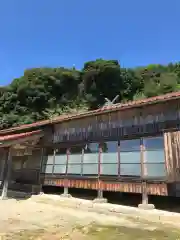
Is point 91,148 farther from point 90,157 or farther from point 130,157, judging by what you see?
point 130,157

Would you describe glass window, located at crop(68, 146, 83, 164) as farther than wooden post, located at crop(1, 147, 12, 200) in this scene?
No

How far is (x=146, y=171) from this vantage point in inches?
397

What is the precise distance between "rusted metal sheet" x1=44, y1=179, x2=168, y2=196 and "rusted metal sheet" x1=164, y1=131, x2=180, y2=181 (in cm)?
66

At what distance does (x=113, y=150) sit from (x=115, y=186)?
5.53 feet

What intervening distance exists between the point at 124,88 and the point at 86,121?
35548mm

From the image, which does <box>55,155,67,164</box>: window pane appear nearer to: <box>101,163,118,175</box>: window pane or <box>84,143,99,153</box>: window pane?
<box>84,143,99,153</box>: window pane

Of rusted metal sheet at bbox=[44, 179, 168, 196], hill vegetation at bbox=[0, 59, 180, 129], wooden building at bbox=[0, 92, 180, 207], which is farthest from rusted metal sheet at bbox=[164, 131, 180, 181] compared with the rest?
hill vegetation at bbox=[0, 59, 180, 129]

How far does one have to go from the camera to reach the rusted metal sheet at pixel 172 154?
905cm

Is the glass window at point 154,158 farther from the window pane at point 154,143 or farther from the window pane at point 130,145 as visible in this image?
the window pane at point 130,145

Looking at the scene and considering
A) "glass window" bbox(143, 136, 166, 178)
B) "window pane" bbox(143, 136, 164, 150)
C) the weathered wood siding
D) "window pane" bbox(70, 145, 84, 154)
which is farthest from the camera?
"window pane" bbox(70, 145, 84, 154)

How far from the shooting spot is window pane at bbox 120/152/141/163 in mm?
10459

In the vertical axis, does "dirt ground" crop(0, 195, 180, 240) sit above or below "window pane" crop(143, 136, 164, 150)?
below

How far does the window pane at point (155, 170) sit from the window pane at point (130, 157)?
542 millimetres

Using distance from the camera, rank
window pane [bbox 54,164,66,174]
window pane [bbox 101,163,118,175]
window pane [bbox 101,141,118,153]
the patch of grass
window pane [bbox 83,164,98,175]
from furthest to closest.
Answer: window pane [bbox 54,164,66,174]
window pane [bbox 83,164,98,175]
window pane [bbox 101,141,118,153]
window pane [bbox 101,163,118,175]
the patch of grass
